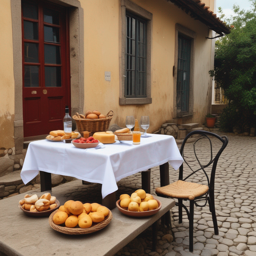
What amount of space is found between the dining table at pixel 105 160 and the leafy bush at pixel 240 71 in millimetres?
6935

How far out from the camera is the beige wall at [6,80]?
422 cm

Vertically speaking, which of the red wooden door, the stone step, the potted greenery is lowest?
the stone step

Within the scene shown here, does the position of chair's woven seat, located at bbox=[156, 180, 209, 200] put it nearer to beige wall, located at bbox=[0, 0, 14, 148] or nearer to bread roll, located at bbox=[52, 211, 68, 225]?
bread roll, located at bbox=[52, 211, 68, 225]

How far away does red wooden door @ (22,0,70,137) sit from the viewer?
16.0 feet

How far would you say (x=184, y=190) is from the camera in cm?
283

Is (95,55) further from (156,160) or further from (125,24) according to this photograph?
(156,160)

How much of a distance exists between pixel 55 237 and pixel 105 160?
69cm

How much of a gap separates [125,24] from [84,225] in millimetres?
5577

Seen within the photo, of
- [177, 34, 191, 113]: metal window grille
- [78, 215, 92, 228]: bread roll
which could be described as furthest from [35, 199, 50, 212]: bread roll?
[177, 34, 191, 113]: metal window grille

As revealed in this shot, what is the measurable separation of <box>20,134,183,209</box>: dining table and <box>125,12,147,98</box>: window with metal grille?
4.14 m

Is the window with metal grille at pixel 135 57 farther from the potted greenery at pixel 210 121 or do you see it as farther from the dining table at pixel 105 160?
the potted greenery at pixel 210 121

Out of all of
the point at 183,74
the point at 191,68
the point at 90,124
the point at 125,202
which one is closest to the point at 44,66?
the point at 90,124

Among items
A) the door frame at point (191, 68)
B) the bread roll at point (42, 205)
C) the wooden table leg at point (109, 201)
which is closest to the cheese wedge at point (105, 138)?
the wooden table leg at point (109, 201)

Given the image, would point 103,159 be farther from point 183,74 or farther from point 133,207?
point 183,74
